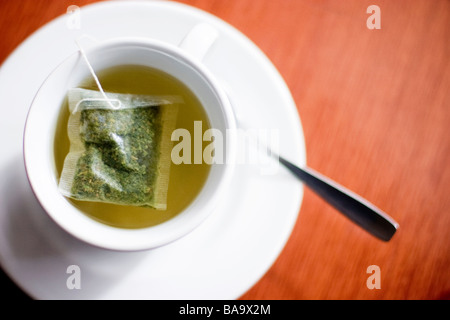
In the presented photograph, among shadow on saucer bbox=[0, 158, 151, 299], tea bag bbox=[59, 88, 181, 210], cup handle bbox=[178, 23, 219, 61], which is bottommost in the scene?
shadow on saucer bbox=[0, 158, 151, 299]

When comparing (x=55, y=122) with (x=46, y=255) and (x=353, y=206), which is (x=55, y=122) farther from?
(x=353, y=206)

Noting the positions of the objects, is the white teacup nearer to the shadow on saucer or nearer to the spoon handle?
the shadow on saucer

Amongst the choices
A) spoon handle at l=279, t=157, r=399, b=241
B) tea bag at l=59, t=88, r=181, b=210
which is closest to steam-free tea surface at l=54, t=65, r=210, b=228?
tea bag at l=59, t=88, r=181, b=210

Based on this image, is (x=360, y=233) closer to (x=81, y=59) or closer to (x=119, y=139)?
(x=119, y=139)

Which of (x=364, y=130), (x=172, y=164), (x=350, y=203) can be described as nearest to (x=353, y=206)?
(x=350, y=203)

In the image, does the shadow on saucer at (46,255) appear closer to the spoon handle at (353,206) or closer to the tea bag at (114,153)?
the tea bag at (114,153)

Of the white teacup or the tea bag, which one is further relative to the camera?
the tea bag

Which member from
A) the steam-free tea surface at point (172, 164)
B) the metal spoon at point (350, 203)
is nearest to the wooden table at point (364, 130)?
the metal spoon at point (350, 203)
